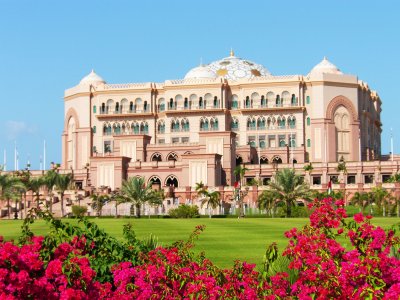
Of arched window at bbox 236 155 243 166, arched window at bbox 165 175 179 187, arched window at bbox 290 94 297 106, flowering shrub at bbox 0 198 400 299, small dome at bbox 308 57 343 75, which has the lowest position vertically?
flowering shrub at bbox 0 198 400 299

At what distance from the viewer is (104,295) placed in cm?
1072

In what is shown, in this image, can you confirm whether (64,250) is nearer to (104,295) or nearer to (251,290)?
(104,295)

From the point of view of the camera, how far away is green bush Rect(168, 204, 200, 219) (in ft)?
218

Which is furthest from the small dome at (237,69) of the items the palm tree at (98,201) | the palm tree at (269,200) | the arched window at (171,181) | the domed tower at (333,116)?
the palm tree at (269,200)

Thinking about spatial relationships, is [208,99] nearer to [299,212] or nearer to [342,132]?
[342,132]

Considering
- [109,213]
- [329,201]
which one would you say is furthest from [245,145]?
[329,201]

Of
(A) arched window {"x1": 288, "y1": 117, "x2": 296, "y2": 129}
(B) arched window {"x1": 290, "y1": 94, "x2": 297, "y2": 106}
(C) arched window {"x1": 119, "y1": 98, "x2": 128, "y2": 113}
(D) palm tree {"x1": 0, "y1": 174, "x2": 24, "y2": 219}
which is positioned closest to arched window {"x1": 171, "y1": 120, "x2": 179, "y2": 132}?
(C) arched window {"x1": 119, "y1": 98, "x2": 128, "y2": 113}

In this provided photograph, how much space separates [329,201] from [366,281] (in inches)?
106

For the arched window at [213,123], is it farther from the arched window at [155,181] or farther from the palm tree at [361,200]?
the palm tree at [361,200]

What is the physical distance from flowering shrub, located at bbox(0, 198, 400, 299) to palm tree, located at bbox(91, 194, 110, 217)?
60160 mm

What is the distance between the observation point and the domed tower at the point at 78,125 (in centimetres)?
10625

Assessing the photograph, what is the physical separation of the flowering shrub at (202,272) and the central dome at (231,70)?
96.1 metres

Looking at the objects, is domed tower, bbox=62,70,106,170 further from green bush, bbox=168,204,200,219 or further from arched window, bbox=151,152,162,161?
green bush, bbox=168,204,200,219

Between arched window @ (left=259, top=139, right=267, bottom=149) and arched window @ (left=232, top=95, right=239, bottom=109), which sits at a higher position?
arched window @ (left=232, top=95, right=239, bottom=109)
